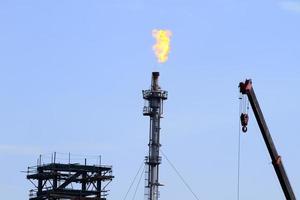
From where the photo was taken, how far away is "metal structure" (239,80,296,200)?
4528 inches

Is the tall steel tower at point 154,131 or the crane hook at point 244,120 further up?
the tall steel tower at point 154,131

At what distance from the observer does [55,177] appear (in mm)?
166500

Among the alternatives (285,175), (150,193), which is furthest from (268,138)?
(150,193)

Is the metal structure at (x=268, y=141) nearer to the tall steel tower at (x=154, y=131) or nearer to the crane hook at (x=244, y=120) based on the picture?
the crane hook at (x=244, y=120)

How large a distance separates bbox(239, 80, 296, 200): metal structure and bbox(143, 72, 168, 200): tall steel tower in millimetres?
49850

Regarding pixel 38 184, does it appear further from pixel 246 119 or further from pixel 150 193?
pixel 246 119

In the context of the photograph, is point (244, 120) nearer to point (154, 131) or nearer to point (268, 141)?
point (268, 141)

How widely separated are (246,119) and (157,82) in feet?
196

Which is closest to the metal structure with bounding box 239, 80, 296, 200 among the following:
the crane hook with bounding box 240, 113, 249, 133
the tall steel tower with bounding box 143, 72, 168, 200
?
the crane hook with bounding box 240, 113, 249, 133

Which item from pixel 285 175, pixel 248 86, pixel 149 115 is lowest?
pixel 285 175

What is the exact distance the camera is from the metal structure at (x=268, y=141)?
115m

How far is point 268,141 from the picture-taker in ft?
383

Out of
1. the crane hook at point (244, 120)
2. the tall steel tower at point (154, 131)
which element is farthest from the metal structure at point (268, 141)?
the tall steel tower at point (154, 131)

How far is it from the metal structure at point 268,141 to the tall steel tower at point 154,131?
1963 inches
